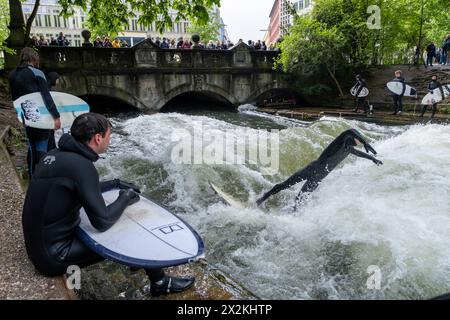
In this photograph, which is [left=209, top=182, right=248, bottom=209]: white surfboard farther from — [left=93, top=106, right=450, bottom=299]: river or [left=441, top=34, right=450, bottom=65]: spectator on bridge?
[left=441, top=34, right=450, bottom=65]: spectator on bridge

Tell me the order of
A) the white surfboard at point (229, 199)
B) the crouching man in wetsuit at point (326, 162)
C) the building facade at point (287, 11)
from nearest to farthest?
the crouching man in wetsuit at point (326, 162) → the white surfboard at point (229, 199) → the building facade at point (287, 11)

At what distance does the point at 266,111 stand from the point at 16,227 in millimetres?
18791

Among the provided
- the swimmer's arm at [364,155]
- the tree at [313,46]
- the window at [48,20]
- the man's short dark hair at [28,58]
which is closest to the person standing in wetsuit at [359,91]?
the tree at [313,46]

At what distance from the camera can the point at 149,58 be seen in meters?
20.8

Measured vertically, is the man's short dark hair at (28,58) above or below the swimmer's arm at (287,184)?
above

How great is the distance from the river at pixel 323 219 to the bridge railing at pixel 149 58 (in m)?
10.6

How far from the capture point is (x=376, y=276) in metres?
4.42

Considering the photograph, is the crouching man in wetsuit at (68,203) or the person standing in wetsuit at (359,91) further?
the person standing in wetsuit at (359,91)

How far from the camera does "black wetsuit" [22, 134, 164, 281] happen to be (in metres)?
2.70

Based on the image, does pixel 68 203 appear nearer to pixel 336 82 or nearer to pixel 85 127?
pixel 85 127

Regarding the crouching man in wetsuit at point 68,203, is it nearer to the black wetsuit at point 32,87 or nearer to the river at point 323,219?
the river at point 323,219

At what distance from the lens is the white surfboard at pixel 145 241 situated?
2.76 meters

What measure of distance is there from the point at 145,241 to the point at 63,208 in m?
0.66

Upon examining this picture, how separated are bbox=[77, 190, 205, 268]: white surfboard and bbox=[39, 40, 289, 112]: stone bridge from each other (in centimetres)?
1742
